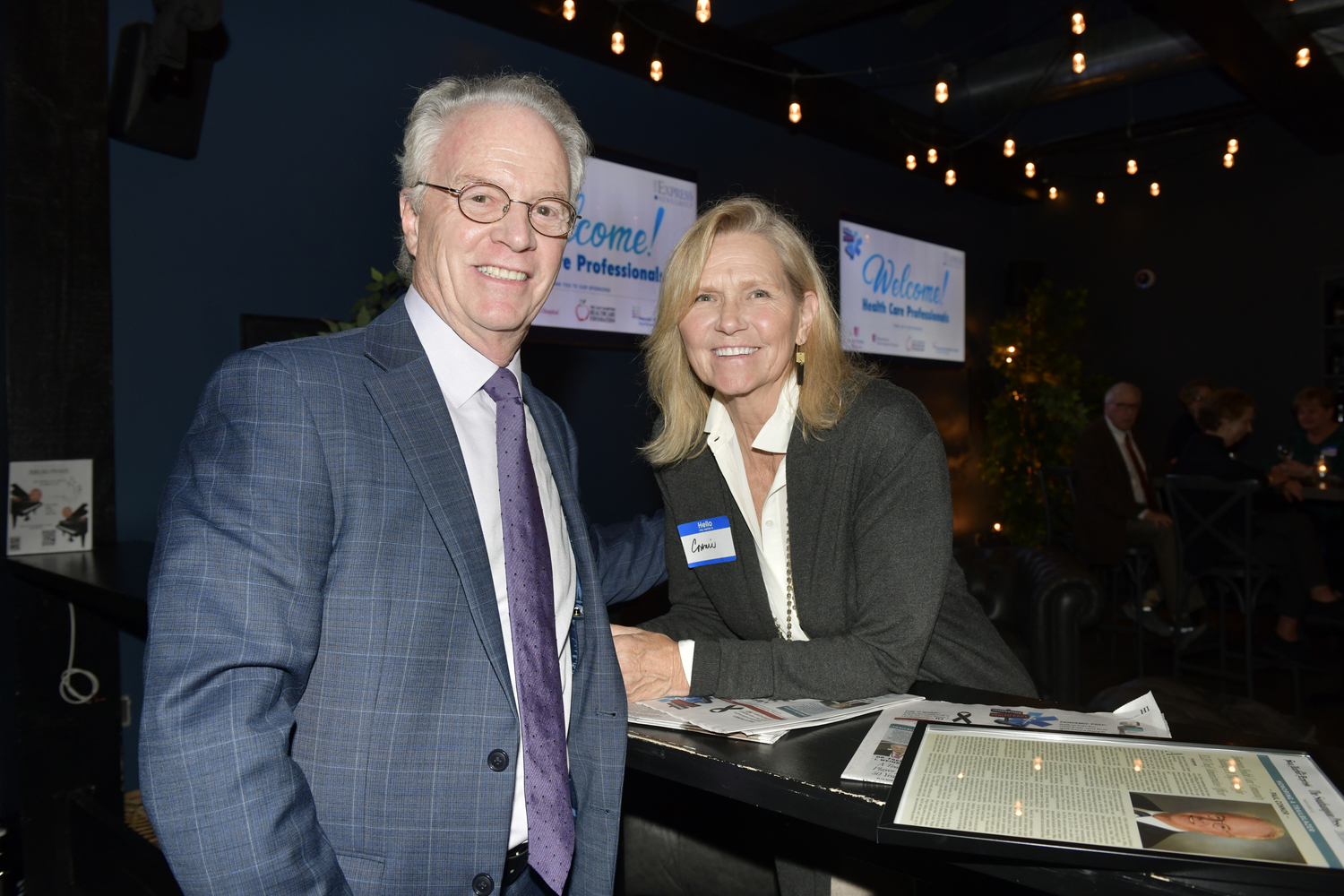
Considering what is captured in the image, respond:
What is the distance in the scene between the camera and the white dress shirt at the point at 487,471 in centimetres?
114

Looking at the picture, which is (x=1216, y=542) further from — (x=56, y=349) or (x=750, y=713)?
(x=56, y=349)

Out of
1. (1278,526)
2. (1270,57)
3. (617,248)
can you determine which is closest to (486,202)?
(617,248)

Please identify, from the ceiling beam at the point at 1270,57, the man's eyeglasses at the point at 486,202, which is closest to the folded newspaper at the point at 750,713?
the man's eyeglasses at the point at 486,202

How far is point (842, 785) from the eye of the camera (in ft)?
3.24

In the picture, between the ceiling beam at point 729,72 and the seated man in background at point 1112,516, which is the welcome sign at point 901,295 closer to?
the ceiling beam at point 729,72

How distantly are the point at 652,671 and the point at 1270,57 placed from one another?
246 inches

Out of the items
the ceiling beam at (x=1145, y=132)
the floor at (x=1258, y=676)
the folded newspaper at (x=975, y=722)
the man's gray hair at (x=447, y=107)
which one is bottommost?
the floor at (x=1258, y=676)

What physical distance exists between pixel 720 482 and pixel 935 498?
1.46 ft

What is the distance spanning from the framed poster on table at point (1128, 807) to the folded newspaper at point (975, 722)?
4 cm

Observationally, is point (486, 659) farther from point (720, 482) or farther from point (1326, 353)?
point (1326, 353)

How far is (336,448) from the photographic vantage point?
100cm

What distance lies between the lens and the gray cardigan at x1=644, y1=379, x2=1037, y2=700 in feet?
4.43

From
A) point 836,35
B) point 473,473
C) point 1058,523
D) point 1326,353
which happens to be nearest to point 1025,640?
point 473,473

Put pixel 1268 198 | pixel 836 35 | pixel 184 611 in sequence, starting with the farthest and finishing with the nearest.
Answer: pixel 1268 198 → pixel 836 35 → pixel 184 611
